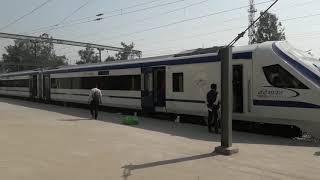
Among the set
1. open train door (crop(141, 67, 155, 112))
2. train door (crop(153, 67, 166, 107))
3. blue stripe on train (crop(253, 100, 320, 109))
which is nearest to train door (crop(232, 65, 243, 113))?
blue stripe on train (crop(253, 100, 320, 109))

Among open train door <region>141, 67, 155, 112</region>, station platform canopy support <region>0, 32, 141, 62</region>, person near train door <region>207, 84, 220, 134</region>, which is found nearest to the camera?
person near train door <region>207, 84, 220, 134</region>

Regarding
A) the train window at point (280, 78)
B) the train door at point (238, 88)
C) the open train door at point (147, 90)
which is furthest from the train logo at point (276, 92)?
the open train door at point (147, 90)

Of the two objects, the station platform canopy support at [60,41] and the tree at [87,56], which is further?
the tree at [87,56]

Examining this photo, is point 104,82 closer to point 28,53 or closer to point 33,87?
point 33,87

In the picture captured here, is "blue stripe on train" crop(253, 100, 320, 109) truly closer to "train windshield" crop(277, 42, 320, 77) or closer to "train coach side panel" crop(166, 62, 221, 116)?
"train windshield" crop(277, 42, 320, 77)

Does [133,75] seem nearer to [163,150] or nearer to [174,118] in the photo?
[174,118]

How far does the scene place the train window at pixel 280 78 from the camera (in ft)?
49.1

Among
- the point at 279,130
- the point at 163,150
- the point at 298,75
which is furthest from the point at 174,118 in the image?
the point at 163,150

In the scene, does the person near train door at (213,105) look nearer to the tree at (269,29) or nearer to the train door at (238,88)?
the train door at (238,88)

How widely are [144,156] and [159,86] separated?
11.5m

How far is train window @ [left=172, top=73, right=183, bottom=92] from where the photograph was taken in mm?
20688

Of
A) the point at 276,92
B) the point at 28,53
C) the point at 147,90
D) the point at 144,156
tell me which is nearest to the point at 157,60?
the point at 147,90

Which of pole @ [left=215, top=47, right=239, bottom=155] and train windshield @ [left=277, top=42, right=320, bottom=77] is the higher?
train windshield @ [left=277, top=42, right=320, bottom=77]

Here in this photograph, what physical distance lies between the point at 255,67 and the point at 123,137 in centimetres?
499
